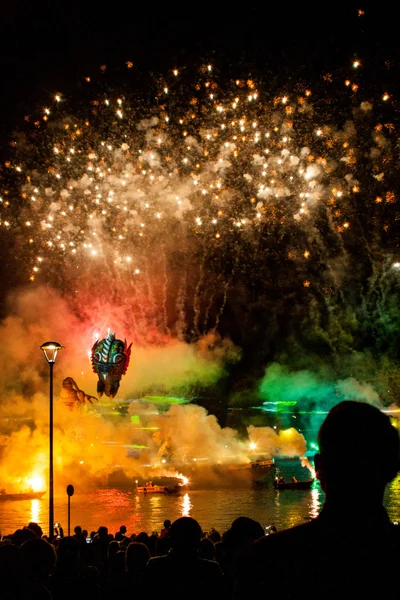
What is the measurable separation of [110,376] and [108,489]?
75.6 ft

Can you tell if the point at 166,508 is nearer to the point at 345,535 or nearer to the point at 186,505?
the point at 186,505

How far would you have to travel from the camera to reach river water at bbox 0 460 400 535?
35.4 meters

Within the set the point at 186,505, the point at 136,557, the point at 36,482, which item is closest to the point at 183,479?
the point at 186,505

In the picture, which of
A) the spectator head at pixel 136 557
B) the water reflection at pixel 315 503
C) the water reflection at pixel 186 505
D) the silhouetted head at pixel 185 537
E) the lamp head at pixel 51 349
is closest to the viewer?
the silhouetted head at pixel 185 537

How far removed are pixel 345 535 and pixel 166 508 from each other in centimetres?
4436

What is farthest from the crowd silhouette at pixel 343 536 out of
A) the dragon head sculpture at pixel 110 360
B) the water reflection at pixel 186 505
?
the water reflection at pixel 186 505

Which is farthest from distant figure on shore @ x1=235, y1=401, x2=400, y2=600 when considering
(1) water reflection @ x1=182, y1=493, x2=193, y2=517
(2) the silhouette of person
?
(1) water reflection @ x1=182, y1=493, x2=193, y2=517

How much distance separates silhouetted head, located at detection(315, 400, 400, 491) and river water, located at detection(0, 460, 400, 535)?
31.6m

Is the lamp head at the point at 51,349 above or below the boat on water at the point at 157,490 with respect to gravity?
above

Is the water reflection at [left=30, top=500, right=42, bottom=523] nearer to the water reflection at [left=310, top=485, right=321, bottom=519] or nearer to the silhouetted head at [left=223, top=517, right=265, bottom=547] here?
the water reflection at [left=310, top=485, right=321, bottom=519]

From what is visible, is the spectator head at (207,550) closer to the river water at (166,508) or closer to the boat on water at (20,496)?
the river water at (166,508)

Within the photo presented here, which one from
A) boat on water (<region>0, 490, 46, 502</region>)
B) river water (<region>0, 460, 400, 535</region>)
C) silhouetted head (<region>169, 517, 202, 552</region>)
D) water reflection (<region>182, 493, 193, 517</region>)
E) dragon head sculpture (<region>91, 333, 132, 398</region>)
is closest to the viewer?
silhouetted head (<region>169, 517, 202, 552</region>)

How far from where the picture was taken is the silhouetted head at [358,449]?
2006 millimetres

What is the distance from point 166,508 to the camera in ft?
143
